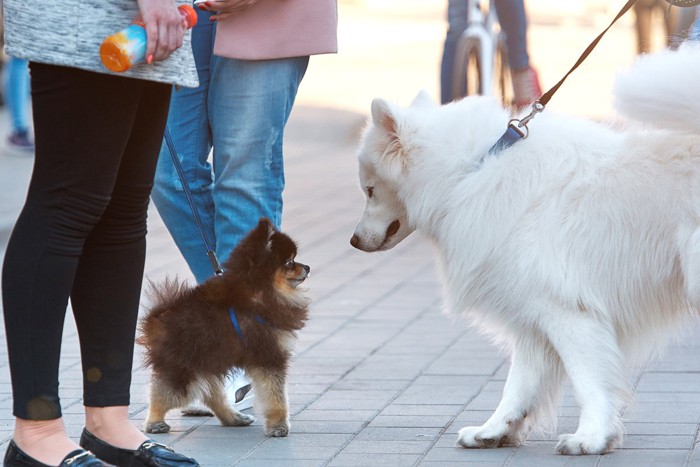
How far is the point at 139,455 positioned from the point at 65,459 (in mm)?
243

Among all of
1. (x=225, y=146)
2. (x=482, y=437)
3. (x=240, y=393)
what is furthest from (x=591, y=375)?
(x=225, y=146)

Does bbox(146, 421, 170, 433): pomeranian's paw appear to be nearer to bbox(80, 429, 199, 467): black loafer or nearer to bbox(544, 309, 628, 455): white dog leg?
bbox(80, 429, 199, 467): black loafer

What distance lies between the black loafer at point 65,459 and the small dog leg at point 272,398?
83cm

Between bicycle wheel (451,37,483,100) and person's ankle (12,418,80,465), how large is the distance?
605 centimetres

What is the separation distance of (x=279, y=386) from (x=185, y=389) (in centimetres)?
31

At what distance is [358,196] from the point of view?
10141mm

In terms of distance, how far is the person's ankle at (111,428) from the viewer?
3.24m

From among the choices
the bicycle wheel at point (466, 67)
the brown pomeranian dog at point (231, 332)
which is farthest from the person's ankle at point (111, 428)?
the bicycle wheel at point (466, 67)

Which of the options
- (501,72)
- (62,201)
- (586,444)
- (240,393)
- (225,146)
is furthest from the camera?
(501,72)

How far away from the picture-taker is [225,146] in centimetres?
421

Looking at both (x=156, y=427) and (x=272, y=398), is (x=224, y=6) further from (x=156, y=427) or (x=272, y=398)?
(x=156, y=427)

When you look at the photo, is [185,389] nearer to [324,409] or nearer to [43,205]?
[324,409]

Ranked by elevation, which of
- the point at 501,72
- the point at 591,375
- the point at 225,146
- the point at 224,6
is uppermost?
the point at 224,6

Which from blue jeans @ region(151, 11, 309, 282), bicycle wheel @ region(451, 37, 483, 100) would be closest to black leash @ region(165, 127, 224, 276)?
blue jeans @ region(151, 11, 309, 282)
